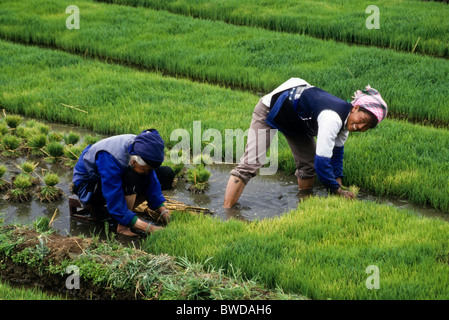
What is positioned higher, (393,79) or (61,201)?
(393,79)

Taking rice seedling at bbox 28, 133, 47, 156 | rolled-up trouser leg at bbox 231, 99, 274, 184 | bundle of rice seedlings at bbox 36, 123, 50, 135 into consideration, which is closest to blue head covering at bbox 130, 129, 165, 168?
rolled-up trouser leg at bbox 231, 99, 274, 184

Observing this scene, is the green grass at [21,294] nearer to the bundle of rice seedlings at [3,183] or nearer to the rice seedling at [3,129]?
the bundle of rice seedlings at [3,183]

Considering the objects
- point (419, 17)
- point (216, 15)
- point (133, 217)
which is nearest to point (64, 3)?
point (216, 15)

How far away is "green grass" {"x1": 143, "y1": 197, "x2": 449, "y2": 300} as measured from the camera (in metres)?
3.43

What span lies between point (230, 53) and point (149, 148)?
18.2 ft

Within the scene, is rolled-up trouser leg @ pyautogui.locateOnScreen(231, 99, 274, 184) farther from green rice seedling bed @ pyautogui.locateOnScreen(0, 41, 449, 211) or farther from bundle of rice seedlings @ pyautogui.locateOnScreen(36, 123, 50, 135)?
bundle of rice seedlings @ pyautogui.locateOnScreen(36, 123, 50, 135)

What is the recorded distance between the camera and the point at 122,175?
13.5 feet

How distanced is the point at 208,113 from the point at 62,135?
6.01 ft

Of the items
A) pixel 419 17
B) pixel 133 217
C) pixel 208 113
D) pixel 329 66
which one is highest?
pixel 419 17

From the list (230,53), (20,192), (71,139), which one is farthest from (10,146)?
(230,53)

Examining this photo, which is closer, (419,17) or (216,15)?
(419,17)

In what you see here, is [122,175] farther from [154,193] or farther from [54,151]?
[54,151]
